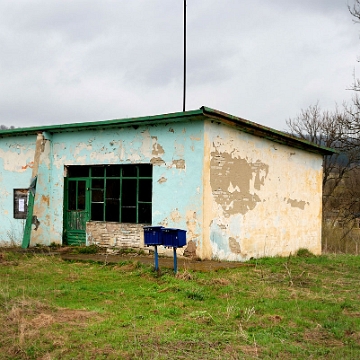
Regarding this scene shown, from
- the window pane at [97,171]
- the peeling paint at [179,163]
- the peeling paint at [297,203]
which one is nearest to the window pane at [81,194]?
the window pane at [97,171]

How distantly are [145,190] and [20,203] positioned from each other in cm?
501

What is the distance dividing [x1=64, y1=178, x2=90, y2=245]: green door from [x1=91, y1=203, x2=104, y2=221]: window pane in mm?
151

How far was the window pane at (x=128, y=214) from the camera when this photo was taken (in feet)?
43.3

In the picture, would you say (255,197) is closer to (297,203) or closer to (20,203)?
(297,203)

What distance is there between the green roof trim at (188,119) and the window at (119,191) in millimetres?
1218

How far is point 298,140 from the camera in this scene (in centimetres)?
1471

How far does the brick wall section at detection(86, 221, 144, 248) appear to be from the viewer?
13000 mm

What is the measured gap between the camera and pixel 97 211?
46.0ft

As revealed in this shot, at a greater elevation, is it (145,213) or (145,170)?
(145,170)

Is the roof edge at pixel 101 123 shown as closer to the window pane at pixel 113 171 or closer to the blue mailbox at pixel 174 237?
the window pane at pixel 113 171

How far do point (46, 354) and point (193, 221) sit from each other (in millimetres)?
6947

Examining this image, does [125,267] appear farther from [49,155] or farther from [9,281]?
[49,155]

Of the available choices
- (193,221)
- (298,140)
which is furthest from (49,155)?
(298,140)

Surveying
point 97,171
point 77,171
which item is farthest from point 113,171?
point 77,171
